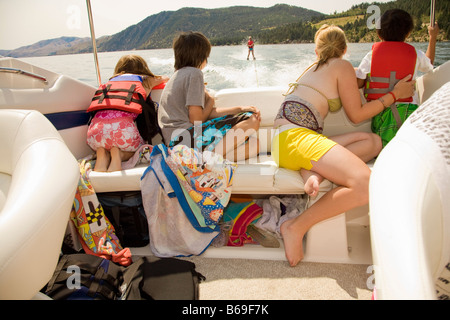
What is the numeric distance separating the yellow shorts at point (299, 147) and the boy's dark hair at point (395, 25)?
2.90 ft

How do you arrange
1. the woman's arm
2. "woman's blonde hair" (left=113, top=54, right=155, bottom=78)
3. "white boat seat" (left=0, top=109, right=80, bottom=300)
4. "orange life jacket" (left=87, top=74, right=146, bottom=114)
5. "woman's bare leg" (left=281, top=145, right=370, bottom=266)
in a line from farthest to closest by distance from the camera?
"woman's blonde hair" (left=113, top=54, right=155, bottom=78) < "orange life jacket" (left=87, top=74, right=146, bottom=114) < the woman's arm < "woman's bare leg" (left=281, top=145, right=370, bottom=266) < "white boat seat" (left=0, top=109, right=80, bottom=300)

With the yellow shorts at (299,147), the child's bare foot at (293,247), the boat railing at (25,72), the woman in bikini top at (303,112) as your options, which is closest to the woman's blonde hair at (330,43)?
the woman in bikini top at (303,112)

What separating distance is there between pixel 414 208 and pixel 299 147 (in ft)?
3.11

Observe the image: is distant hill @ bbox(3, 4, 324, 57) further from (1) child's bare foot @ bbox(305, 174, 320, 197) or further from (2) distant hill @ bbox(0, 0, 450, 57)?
(1) child's bare foot @ bbox(305, 174, 320, 197)

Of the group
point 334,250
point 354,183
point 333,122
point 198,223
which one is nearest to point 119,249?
point 198,223

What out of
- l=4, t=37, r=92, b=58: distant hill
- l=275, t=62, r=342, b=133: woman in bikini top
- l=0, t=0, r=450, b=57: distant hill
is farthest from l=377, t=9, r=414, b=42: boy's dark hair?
l=4, t=37, r=92, b=58: distant hill

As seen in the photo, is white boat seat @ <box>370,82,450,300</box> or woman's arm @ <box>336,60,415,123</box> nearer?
white boat seat @ <box>370,82,450,300</box>

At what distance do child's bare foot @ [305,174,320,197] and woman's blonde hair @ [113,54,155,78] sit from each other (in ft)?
4.64

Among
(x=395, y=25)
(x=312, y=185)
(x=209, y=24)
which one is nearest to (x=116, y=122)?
(x=312, y=185)

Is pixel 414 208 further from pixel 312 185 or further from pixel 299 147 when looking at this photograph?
pixel 299 147

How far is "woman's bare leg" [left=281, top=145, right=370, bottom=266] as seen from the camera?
1.47 m
